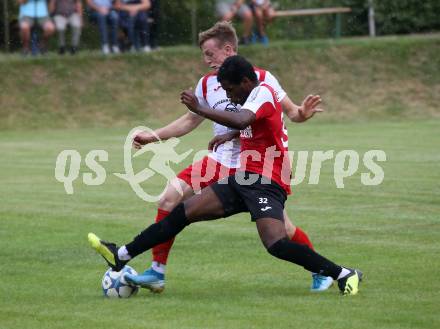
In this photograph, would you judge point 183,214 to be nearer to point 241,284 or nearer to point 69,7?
point 241,284

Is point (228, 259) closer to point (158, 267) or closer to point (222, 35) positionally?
point (158, 267)

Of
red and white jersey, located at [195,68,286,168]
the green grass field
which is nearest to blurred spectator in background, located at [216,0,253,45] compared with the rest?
the green grass field

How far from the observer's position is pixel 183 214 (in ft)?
29.5

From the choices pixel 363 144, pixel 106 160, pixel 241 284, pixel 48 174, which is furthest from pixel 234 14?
pixel 241 284

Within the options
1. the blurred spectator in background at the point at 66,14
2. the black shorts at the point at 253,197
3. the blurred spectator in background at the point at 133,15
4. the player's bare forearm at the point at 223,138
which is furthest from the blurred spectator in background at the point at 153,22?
the black shorts at the point at 253,197

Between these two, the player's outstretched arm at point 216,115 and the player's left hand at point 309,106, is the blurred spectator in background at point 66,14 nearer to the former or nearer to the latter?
the player's left hand at point 309,106

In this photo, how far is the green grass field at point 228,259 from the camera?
8.16 meters

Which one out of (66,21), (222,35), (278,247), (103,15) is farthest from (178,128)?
(66,21)

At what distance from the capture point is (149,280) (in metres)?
9.20

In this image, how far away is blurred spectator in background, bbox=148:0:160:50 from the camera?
33406mm

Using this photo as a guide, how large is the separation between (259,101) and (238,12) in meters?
25.4

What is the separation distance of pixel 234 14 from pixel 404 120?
6.29m

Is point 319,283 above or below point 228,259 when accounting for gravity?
above

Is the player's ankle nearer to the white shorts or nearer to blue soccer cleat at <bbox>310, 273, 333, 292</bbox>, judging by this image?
blue soccer cleat at <bbox>310, 273, 333, 292</bbox>
